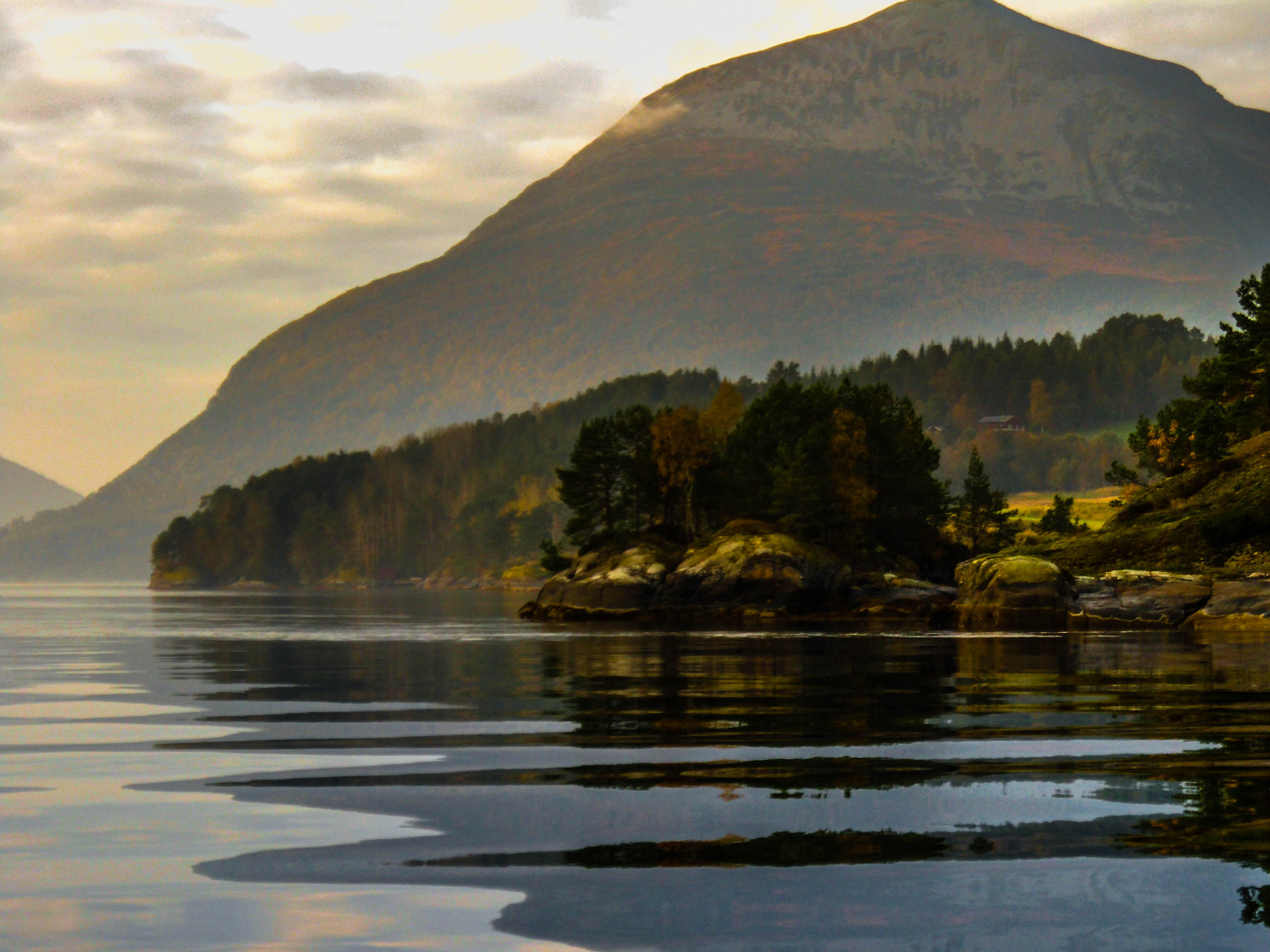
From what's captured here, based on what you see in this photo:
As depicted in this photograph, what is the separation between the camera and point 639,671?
39.2 metres

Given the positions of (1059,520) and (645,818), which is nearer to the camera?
(645,818)

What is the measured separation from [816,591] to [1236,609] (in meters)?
41.7

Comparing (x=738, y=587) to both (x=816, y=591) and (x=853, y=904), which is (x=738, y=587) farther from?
(x=853, y=904)

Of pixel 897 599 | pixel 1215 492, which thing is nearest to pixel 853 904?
pixel 1215 492

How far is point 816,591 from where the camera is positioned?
343ft

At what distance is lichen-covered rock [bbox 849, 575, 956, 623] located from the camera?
9900 centimetres

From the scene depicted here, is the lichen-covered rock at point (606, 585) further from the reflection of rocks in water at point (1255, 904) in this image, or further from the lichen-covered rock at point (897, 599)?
the reflection of rocks in water at point (1255, 904)

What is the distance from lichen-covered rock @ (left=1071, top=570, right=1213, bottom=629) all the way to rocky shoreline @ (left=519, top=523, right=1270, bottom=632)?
7cm

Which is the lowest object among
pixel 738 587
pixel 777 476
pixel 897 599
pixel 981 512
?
pixel 897 599

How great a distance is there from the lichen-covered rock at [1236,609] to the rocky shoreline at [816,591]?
316 cm

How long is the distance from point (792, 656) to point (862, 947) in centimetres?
3677

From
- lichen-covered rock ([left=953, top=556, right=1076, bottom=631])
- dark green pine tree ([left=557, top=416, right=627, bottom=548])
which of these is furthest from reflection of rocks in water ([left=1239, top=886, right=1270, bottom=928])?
dark green pine tree ([left=557, top=416, right=627, bottom=548])

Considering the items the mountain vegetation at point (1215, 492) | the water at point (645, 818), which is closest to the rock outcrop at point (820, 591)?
the mountain vegetation at point (1215, 492)

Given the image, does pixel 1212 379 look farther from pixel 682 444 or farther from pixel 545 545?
pixel 545 545
